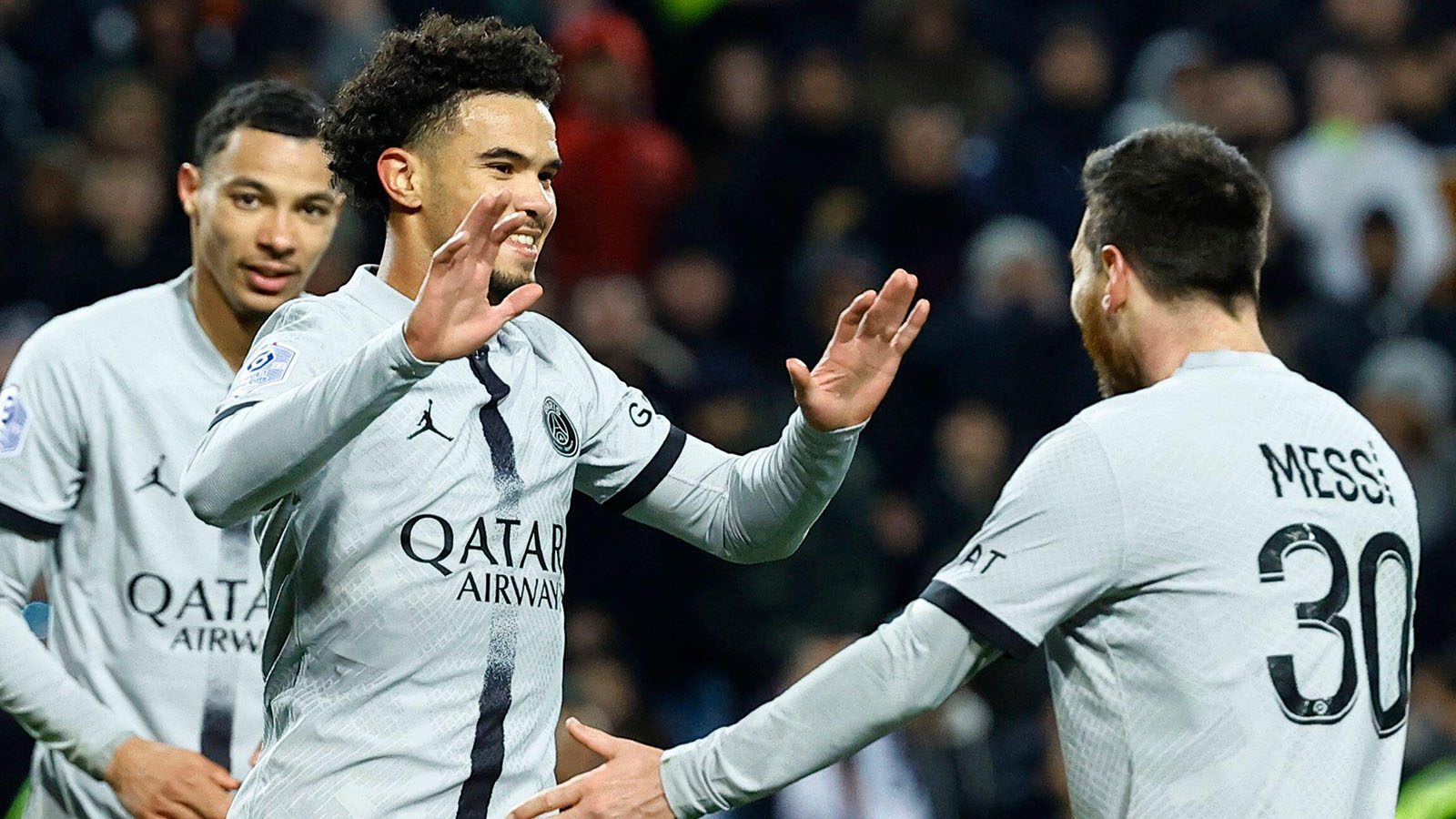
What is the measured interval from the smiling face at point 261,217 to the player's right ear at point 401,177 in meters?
0.89

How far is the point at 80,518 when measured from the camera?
13.8 feet

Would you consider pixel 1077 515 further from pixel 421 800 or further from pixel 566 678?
pixel 566 678

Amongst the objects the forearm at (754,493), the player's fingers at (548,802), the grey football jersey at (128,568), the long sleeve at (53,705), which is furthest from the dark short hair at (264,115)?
the player's fingers at (548,802)

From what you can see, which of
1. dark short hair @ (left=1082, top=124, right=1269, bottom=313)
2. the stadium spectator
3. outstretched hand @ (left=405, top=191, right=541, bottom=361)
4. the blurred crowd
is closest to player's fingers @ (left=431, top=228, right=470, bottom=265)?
outstretched hand @ (left=405, top=191, right=541, bottom=361)

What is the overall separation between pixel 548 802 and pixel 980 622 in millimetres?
795

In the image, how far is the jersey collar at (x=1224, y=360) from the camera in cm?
347

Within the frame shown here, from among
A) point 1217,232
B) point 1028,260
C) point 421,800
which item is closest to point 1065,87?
point 1028,260

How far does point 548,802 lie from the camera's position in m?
3.29

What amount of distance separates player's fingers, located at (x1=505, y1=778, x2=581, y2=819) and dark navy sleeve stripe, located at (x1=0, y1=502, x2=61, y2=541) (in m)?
1.43

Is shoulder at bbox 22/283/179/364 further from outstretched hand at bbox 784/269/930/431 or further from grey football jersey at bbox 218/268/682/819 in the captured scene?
outstretched hand at bbox 784/269/930/431

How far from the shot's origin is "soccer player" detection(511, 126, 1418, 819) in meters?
3.24

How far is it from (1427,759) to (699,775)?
4934mm

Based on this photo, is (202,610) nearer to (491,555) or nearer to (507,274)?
(491,555)

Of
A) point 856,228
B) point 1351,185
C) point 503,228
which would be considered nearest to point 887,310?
point 503,228
